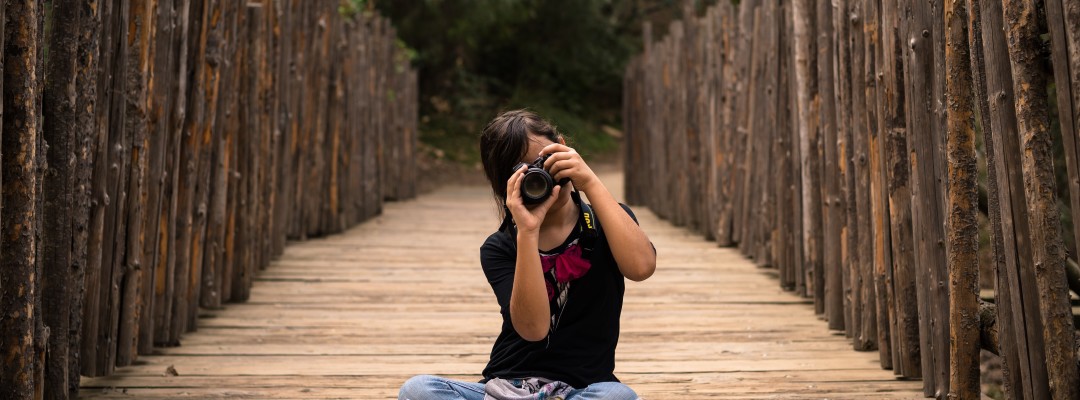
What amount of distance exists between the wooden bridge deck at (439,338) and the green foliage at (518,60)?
1230cm

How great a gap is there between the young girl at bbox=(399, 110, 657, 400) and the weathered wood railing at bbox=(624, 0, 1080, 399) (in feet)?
3.03

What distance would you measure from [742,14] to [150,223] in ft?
12.8

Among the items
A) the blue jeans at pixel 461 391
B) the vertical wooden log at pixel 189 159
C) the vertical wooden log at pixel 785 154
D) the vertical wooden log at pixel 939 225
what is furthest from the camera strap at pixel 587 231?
the vertical wooden log at pixel 785 154

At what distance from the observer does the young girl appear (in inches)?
103

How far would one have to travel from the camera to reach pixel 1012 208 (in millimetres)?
2684

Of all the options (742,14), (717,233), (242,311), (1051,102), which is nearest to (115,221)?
(242,311)

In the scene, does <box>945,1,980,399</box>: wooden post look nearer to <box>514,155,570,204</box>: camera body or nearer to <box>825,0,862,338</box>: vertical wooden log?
<box>825,0,862,338</box>: vertical wooden log

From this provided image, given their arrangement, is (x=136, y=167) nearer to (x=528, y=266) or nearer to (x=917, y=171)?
(x=528, y=266)

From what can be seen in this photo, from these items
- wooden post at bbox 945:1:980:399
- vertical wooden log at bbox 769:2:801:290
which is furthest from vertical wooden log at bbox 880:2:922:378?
vertical wooden log at bbox 769:2:801:290

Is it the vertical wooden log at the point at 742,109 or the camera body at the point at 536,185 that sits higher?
the vertical wooden log at the point at 742,109

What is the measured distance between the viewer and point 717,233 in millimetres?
7441

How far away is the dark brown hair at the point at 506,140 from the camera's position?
8.67ft

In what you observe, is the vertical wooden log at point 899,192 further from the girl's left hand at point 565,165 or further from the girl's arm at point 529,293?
the girl's arm at point 529,293

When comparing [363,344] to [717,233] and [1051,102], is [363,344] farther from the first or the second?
[1051,102]
